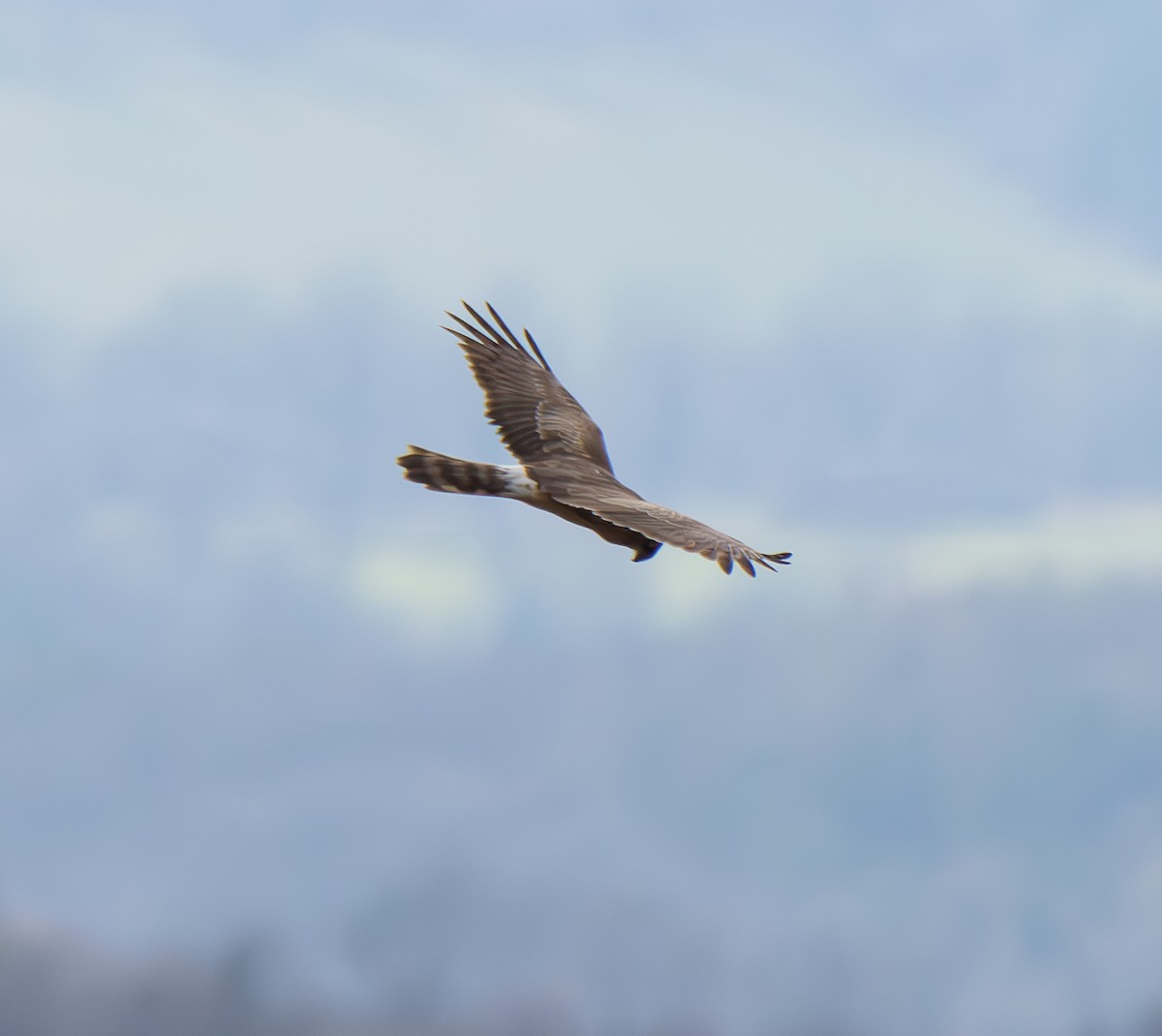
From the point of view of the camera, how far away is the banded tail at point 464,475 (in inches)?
772

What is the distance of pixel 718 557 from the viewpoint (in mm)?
14539

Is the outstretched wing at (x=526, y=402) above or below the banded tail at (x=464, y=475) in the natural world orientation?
above

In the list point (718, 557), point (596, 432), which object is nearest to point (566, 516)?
point (596, 432)

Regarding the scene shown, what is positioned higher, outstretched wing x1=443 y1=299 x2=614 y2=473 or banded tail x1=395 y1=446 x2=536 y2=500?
outstretched wing x1=443 y1=299 x2=614 y2=473

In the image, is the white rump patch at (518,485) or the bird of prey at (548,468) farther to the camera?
the white rump patch at (518,485)

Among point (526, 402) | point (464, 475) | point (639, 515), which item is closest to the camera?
point (639, 515)

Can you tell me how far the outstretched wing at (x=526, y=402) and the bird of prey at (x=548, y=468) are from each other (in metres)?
0.01

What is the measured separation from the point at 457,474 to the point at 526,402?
11.8 ft

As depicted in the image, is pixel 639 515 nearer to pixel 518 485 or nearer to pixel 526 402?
pixel 518 485

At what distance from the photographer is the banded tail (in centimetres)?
1961

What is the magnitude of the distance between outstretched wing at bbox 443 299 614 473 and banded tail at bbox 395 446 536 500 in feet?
4.92

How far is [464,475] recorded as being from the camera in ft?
64.9

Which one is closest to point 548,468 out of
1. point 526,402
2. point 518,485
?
point 518,485

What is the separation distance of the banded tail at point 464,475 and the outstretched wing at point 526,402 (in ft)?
4.92
